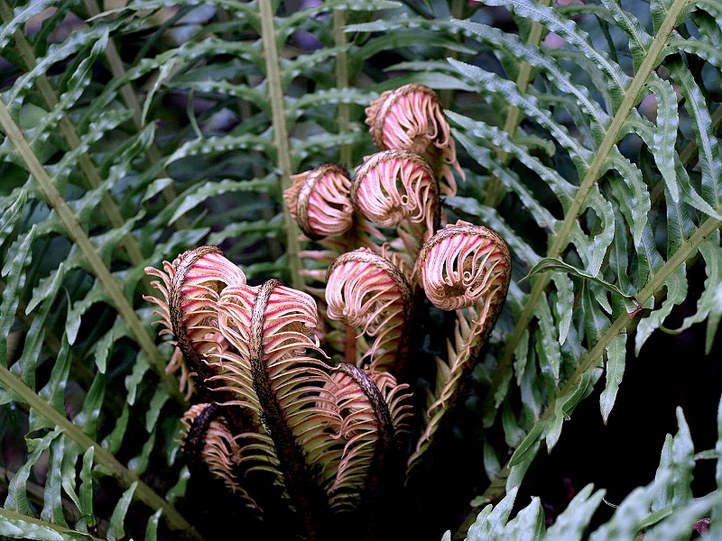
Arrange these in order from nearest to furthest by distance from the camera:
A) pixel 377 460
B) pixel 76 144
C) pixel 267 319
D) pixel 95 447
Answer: pixel 267 319 → pixel 377 460 → pixel 95 447 → pixel 76 144

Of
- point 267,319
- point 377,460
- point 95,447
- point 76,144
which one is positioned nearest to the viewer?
point 267,319

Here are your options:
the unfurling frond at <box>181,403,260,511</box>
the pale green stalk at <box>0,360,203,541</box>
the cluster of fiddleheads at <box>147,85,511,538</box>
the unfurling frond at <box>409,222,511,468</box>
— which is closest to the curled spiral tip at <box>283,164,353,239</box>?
the cluster of fiddleheads at <box>147,85,511,538</box>

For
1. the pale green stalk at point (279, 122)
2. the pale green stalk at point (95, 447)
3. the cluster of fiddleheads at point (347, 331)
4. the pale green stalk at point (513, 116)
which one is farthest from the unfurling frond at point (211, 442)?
the pale green stalk at point (513, 116)

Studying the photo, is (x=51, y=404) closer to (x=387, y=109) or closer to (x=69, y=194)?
(x=69, y=194)

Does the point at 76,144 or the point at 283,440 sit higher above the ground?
the point at 76,144

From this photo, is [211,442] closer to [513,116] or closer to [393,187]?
[393,187]

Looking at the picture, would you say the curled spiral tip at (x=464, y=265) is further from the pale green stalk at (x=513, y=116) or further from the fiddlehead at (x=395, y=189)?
the pale green stalk at (x=513, y=116)

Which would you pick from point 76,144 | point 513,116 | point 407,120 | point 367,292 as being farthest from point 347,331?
point 76,144
